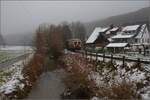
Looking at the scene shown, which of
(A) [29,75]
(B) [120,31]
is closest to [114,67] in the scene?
(A) [29,75]

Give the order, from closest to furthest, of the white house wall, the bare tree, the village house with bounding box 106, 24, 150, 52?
1. the village house with bounding box 106, 24, 150, 52
2. the white house wall
3. the bare tree

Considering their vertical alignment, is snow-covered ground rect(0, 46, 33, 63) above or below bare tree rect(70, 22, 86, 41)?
below

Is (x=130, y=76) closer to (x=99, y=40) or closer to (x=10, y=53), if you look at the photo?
(x=99, y=40)

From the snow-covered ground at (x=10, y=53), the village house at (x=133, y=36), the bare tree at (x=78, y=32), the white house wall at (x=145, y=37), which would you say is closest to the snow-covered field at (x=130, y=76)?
the snow-covered ground at (x=10, y=53)

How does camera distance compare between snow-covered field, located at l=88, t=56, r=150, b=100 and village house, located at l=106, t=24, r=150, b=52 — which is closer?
snow-covered field, located at l=88, t=56, r=150, b=100

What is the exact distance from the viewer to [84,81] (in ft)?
65.7

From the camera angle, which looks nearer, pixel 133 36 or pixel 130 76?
pixel 130 76

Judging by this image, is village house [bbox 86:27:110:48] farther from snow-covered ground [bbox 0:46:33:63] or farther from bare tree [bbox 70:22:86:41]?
bare tree [bbox 70:22:86:41]

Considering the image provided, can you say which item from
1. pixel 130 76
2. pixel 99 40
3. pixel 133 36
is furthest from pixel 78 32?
pixel 130 76

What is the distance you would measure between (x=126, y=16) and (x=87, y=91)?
157 metres

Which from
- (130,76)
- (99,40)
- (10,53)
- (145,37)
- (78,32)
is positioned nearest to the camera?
(130,76)

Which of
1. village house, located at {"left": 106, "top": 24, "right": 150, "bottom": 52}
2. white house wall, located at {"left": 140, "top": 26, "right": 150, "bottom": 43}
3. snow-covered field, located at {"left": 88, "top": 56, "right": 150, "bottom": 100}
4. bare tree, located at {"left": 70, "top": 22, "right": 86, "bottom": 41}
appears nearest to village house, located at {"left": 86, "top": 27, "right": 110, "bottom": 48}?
village house, located at {"left": 106, "top": 24, "right": 150, "bottom": 52}

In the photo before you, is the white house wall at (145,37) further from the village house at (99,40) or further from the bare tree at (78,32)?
the bare tree at (78,32)

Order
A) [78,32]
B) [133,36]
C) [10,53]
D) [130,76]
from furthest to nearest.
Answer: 1. [78,32]
2. [10,53]
3. [133,36]
4. [130,76]
